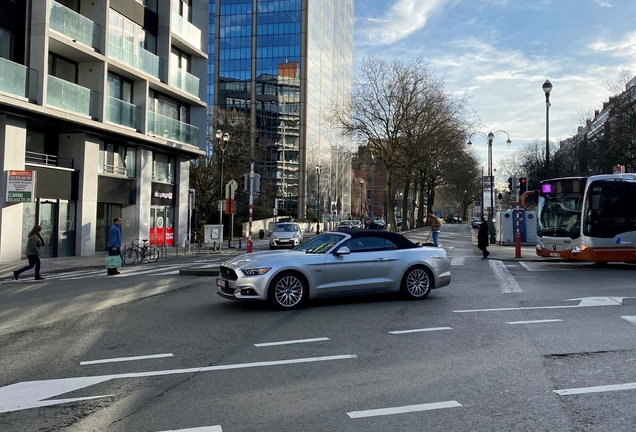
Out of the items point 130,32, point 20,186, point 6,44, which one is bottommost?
point 20,186

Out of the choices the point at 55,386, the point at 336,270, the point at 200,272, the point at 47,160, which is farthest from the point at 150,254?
the point at 55,386

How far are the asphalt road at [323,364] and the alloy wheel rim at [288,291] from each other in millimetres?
308

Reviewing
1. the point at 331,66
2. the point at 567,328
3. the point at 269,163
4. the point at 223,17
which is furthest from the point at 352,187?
the point at 567,328

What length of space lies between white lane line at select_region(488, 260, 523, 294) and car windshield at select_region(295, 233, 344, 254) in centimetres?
453

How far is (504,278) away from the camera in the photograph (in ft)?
50.3

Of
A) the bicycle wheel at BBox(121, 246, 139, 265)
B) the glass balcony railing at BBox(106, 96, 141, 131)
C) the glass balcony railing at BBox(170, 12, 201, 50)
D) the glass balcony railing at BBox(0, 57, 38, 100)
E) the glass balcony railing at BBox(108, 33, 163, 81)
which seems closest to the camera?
the glass balcony railing at BBox(0, 57, 38, 100)

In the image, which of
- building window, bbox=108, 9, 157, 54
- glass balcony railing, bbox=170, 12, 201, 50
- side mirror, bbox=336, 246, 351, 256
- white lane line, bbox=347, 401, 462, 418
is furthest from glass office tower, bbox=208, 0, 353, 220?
white lane line, bbox=347, 401, 462, 418

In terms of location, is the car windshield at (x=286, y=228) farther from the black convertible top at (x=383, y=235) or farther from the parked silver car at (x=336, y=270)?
the black convertible top at (x=383, y=235)

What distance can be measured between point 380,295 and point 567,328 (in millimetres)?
4261

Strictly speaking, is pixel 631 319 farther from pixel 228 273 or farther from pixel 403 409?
pixel 228 273

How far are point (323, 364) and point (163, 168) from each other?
2810cm

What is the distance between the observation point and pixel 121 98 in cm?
2752

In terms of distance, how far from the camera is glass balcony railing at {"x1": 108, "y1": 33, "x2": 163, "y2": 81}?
84.7 feet

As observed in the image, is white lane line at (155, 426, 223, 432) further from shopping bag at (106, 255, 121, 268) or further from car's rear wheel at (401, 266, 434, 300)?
shopping bag at (106, 255, 121, 268)
